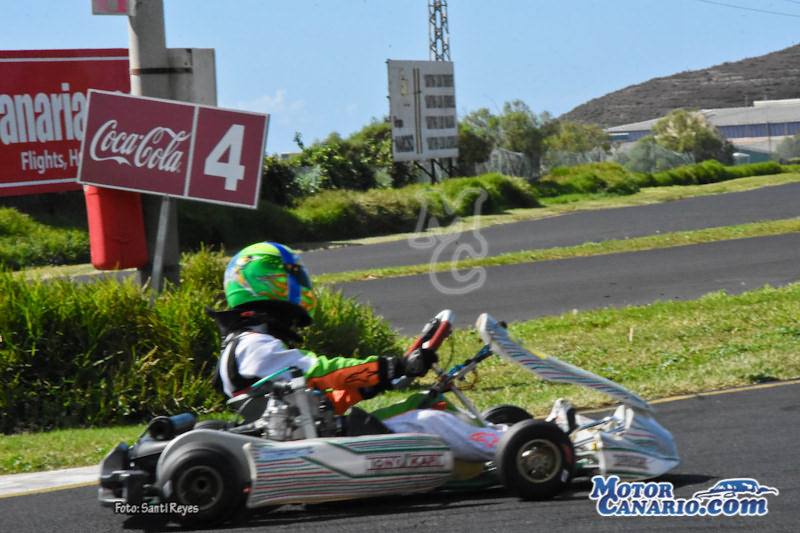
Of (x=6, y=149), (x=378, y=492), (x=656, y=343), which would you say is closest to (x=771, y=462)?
(x=378, y=492)

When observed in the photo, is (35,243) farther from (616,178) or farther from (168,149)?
(616,178)

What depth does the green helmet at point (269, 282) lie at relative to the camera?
533 cm

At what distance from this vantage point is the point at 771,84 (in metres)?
148

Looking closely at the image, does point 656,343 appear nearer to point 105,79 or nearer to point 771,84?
point 105,79

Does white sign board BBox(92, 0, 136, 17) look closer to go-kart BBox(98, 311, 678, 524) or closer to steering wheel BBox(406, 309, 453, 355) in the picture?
go-kart BBox(98, 311, 678, 524)

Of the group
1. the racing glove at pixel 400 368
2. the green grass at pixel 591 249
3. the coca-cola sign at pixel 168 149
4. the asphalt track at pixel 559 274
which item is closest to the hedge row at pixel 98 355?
the coca-cola sign at pixel 168 149

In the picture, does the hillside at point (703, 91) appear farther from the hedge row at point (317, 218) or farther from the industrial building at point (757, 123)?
the hedge row at point (317, 218)

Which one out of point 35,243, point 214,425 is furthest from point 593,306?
point 35,243

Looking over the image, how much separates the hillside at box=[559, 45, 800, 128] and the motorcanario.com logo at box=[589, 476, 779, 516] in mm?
139137

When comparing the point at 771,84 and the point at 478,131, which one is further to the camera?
the point at 771,84

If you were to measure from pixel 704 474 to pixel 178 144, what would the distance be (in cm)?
524

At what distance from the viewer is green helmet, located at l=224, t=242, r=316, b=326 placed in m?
5.33

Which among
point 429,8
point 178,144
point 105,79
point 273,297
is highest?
point 429,8

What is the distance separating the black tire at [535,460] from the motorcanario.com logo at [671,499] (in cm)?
21
